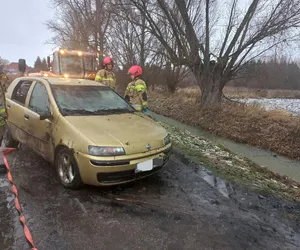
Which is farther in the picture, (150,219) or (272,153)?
(272,153)

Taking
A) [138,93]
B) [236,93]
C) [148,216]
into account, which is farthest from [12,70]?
[148,216]

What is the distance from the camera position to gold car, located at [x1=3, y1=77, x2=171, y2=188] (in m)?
3.64

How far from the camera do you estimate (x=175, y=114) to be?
46.7 ft

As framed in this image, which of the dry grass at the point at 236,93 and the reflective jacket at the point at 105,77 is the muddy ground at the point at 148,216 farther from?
the dry grass at the point at 236,93

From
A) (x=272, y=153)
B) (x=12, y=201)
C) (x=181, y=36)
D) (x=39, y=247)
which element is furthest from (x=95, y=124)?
(x=181, y=36)

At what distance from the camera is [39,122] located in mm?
4488

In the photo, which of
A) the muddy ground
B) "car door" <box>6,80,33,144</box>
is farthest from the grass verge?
"car door" <box>6,80,33,144</box>

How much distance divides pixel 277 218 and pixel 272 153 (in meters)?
4.86

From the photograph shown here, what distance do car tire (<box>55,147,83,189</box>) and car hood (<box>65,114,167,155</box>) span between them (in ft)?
1.37

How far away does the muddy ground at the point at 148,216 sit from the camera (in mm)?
2963

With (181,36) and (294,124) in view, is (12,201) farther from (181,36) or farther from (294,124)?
(181,36)

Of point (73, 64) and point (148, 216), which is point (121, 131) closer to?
point (148, 216)

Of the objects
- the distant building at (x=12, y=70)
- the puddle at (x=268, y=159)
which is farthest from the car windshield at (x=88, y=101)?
the distant building at (x=12, y=70)

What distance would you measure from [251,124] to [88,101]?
7.04 metres
